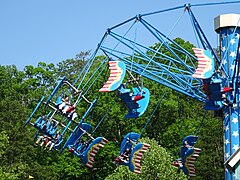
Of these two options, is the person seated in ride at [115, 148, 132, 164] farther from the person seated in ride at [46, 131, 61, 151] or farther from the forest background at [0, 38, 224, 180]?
the forest background at [0, 38, 224, 180]

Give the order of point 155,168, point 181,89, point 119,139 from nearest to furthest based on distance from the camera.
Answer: point 181,89 → point 155,168 → point 119,139

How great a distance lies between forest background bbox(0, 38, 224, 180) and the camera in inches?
1265

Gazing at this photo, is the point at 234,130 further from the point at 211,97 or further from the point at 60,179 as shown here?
the point at 60,179

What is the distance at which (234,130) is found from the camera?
670 inches

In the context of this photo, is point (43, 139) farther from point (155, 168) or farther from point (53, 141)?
point (155, 168)

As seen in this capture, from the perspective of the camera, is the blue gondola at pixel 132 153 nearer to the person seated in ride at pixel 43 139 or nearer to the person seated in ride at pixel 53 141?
the person seated in ride at pixel 53 141

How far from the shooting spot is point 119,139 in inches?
1555

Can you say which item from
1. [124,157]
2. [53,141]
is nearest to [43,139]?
[53,141]

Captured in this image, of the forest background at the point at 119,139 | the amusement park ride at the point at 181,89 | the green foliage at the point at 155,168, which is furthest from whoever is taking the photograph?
the forest background at the point at 119,139

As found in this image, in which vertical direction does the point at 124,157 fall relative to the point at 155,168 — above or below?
below

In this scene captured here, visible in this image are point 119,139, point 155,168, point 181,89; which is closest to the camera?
point 181,89

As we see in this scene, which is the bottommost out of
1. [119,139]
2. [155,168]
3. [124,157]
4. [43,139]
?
[43,139]

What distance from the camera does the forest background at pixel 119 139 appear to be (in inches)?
1265

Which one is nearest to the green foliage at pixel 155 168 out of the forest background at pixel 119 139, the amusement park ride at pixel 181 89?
the forest background at pixel 119 139
